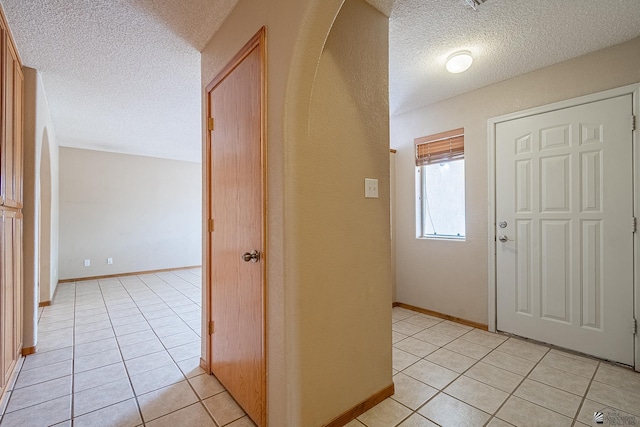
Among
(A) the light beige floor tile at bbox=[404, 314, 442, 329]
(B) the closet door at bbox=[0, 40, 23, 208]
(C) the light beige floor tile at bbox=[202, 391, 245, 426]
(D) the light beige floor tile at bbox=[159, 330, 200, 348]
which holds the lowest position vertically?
(D) the light beige floor tile at bbox=[159, 330, 200, 348]

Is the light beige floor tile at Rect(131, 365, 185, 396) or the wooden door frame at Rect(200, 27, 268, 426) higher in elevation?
the wooden door frame at Rect(200, 27, 268, 426)

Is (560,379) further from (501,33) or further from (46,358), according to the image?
(46,358)

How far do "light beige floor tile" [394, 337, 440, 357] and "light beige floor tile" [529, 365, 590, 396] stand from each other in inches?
27.8

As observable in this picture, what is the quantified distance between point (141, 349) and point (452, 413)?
2.49 m

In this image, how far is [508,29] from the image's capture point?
2.06m

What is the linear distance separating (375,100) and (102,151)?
5857 millimetres

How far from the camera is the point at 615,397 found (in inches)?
71.2

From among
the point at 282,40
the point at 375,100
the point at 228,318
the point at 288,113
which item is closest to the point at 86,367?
the point at 228,318

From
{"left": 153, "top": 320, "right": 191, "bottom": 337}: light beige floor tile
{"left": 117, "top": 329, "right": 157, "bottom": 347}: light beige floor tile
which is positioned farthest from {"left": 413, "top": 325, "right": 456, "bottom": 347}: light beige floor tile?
{"left": 117, "top": 329, "right": 157, "bottom": 347}: light beige floor tile

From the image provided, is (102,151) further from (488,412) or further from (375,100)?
(488,412)

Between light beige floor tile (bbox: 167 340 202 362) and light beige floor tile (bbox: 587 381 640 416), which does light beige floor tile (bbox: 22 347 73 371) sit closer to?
light beige floor tile (bbox: 167 340 202 362)

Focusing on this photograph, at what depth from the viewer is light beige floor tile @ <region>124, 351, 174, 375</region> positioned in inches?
86.8

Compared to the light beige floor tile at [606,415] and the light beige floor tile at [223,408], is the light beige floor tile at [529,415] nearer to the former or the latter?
the light beige floor tile at [606,415]

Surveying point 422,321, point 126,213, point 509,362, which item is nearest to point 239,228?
point 509,362
